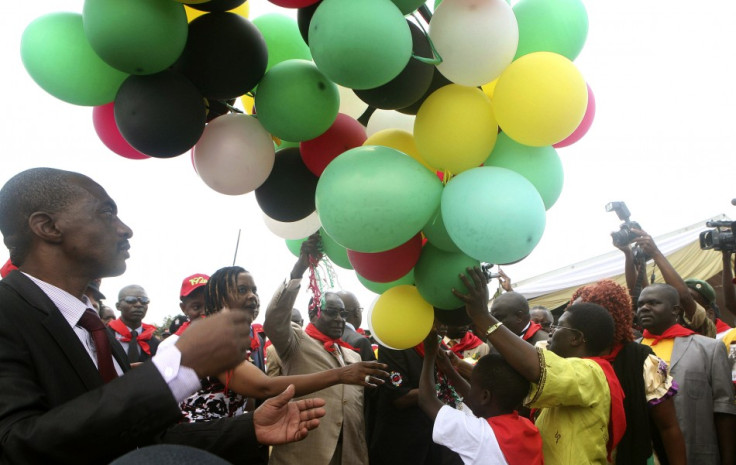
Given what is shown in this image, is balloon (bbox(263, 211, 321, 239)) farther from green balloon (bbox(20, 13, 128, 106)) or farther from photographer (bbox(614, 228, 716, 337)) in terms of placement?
photographer (bbox(614, 228, 716, 337))

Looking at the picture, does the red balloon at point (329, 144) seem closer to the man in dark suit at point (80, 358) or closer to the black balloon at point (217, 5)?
the black balloon at point (217, 5)

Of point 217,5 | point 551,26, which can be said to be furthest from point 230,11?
point 551,26

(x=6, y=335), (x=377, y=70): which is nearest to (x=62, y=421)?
(x=6, y=335)

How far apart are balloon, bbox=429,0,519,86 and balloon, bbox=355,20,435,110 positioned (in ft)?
0.19

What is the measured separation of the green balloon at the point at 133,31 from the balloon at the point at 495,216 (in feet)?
3.36

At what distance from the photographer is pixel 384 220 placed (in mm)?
1823

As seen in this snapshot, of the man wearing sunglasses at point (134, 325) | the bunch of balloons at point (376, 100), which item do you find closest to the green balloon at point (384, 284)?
the bunch of balloons at point (376, 100)

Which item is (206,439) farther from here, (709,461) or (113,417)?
Answer: (709,461)

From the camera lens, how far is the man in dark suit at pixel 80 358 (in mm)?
1194

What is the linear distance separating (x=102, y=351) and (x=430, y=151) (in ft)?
3.99

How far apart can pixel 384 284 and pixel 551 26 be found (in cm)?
124

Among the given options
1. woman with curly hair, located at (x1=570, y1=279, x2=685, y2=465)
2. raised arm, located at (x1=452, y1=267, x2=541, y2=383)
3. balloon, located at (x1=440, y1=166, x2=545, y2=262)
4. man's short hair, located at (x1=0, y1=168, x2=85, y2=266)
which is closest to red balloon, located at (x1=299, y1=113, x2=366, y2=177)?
balloon, located at (x1=440, y1=166, x2=545, y2=262)

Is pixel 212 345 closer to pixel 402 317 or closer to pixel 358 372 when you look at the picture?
pixel 402 317

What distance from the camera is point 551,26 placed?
2035mm
